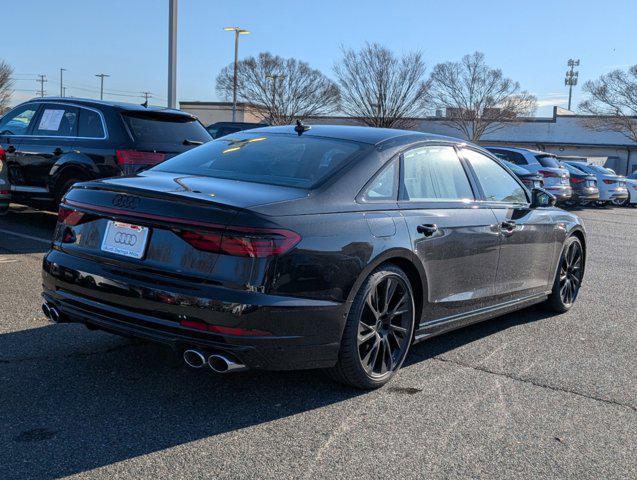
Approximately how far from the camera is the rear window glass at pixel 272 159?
4285 millimetres

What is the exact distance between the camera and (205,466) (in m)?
3.12

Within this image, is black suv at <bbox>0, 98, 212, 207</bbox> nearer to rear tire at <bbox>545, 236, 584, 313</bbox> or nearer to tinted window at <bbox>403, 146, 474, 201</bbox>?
tinted window at <bbox>403, 146, 474, 201</bbox>

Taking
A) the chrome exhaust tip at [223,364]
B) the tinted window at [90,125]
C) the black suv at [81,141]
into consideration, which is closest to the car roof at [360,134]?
the chrome exhaust tip at [223,364]

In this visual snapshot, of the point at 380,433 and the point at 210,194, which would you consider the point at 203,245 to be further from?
the point at 380,433

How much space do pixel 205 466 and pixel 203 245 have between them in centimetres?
105

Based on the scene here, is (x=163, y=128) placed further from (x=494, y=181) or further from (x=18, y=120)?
(x=494, y=181)

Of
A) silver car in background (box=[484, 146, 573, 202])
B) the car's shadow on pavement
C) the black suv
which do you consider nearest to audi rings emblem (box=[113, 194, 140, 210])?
the car's shadow on pavement

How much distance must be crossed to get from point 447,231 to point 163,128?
5264 millimetres

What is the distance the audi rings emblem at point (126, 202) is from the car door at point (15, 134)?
6.07 meters

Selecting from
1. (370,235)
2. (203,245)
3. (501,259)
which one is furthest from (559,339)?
(203,245)

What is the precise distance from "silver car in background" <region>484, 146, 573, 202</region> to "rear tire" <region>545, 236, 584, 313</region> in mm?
12491

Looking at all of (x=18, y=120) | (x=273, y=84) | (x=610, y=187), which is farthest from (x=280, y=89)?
(x=18, y=120)

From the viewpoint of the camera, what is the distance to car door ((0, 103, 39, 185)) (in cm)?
935

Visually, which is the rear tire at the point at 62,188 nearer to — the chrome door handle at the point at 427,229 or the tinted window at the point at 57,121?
the tinted window at the point at 57,121
